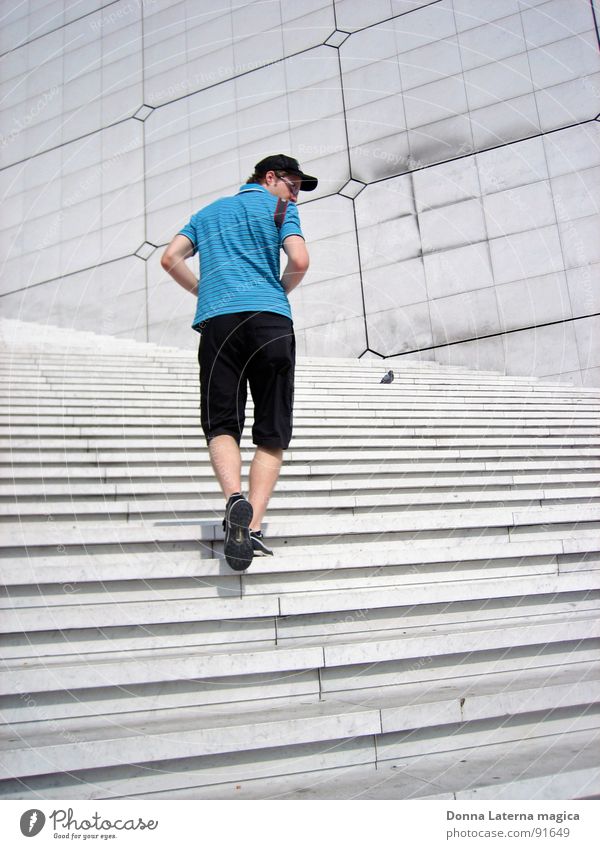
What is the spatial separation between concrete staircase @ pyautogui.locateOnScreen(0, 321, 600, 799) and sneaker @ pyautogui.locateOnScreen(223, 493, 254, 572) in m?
0.14

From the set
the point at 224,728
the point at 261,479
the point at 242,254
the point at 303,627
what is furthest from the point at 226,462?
the point at 224,728

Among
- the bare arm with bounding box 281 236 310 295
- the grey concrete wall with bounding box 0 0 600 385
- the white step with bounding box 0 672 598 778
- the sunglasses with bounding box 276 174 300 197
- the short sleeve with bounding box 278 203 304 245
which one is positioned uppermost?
the grey concrete wall with bounding box 0 0 600 385

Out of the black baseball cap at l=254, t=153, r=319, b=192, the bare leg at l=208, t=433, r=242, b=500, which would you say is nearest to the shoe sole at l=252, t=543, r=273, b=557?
the bare leg at l=208, t=433, r=242, b=500

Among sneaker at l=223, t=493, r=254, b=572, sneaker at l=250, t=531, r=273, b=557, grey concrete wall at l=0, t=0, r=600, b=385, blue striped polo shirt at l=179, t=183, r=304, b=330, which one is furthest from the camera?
grey concrete wall at l=0, t=0, r=600, b=385

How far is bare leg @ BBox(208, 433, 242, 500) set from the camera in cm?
244

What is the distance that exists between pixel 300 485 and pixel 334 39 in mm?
9542

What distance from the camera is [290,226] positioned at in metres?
2.69

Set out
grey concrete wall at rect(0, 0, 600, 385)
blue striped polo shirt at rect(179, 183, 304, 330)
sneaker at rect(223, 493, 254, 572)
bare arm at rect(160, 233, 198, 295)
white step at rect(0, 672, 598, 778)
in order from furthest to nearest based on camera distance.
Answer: grey concrete wall at rect(0, 0, 600, 385)
bare arm at rect(160, 233, 198, 295)
blue striped polo shirt at rect(179, 183, 304, 330)
sneaker at rect(223, 493, 254, 572)
white step at rect(0, 672, 598, 778)

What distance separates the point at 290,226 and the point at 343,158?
8394mm

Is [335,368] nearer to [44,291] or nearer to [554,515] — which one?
[554,515]

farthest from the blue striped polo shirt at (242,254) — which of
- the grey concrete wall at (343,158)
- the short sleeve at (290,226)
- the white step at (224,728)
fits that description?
the grey concrete wall at (343,158)

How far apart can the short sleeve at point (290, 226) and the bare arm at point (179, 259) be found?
1.17ft

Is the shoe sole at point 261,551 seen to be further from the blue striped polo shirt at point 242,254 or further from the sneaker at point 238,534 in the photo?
the blue striped polo shirt at point 242,254

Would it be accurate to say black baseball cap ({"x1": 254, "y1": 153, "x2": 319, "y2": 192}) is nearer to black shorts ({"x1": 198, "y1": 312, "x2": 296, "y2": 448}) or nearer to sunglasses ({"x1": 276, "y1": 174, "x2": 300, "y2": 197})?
sunglasses ({"x1": 276, "y1": 174, "x2": 300, "y2": 197})
